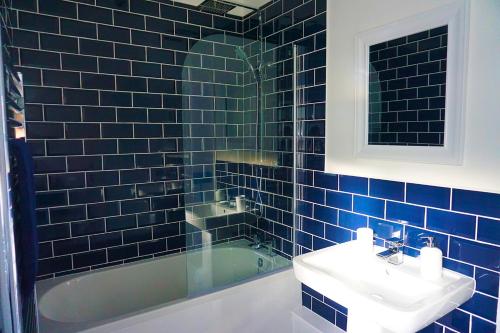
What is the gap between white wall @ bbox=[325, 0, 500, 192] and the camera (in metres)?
1.23

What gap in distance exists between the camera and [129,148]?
2426 mm

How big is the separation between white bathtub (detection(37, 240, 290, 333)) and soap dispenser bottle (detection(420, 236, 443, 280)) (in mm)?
1063

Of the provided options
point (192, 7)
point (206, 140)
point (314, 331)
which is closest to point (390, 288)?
point (314, 331)

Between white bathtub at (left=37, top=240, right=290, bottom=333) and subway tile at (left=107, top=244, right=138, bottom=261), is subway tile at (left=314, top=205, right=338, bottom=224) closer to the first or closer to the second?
white bathtub at (left=37, top=240, right=290, bottom=333)

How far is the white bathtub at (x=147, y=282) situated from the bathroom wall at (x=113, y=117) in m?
0.11

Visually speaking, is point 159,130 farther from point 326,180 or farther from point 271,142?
point 326,180

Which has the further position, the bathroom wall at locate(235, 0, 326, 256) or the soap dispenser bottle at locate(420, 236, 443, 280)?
the bathroom wall at locate(235, 0, 326, 256)

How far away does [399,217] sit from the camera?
1.62 metres

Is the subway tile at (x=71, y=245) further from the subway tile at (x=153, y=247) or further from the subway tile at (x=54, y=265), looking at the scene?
the subway tile at (x=153, y=247)

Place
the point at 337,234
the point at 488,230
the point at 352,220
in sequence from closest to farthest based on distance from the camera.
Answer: the point at 488,230
the point at 352,220
the point at 337,234

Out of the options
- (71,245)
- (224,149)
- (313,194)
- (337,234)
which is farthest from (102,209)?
(337,234)

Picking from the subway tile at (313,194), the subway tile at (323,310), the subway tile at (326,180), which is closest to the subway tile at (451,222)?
the subway tile at (326,180)

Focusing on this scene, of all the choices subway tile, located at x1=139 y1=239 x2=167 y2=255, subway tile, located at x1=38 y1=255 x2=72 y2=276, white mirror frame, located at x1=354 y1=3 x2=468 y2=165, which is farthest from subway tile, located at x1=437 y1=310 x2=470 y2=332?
subway tile, located at x1=38 y1=255 x2=72 y2=276

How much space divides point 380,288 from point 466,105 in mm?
870
